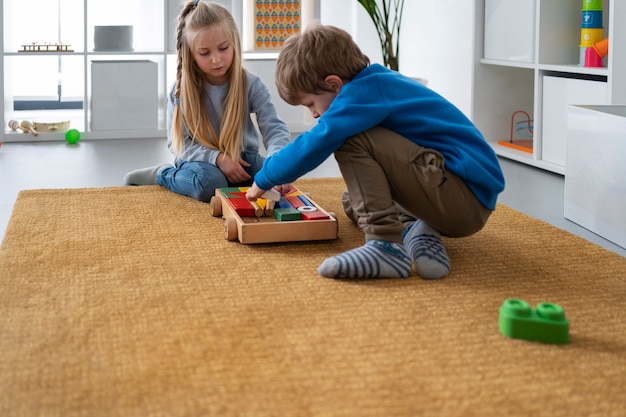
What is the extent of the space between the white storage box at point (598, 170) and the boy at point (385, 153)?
0.36 metres

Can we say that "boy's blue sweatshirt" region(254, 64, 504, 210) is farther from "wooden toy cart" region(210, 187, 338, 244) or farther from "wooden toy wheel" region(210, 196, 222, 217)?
"wooden toy wheel" region(210, 196, 222, 217)

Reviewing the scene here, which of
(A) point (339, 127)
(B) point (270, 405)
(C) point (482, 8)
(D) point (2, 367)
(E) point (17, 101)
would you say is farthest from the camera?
(E) point (17, 101)

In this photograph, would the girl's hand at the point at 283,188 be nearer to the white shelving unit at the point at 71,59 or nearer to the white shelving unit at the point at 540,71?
the white shelving unit at the point at 540,71

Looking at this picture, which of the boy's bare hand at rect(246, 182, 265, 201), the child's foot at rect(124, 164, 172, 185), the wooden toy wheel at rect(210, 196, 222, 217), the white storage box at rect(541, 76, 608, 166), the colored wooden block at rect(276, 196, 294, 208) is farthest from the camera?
the white storage box at rect(541, 76, 608, 166)

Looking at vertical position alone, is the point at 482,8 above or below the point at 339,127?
above

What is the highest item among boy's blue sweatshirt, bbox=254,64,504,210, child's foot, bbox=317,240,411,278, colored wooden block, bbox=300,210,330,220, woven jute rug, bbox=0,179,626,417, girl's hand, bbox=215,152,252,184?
boy's blue sweatshirt, bbox=254,64,504,210

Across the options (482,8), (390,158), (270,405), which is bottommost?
(270,405)

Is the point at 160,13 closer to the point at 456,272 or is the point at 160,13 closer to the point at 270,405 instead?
the point at 456,272

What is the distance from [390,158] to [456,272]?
0.76 ft

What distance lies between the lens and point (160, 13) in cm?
338

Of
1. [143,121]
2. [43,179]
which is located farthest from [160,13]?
[43,179]

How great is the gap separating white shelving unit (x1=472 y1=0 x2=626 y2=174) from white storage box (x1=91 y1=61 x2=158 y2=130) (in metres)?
1.30

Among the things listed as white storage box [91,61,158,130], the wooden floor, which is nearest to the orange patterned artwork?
white storage box [91,61,158,130]

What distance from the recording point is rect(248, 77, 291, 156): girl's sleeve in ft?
6.48
